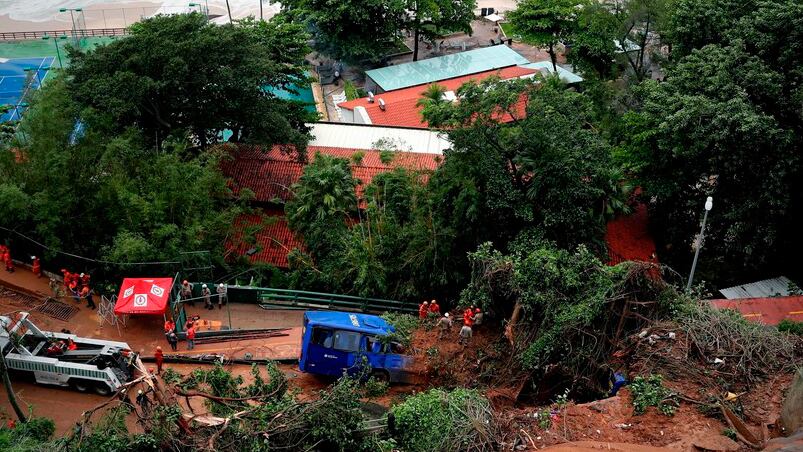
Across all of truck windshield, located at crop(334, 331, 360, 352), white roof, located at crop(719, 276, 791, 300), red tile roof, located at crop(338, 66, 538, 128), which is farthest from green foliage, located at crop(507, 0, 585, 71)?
truck windshield, located at crop(334, 331, 360, 352)

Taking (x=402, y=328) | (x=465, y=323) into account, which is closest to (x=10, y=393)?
(x=402, y=328)

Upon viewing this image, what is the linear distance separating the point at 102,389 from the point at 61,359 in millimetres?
1581

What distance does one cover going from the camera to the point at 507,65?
5369cm

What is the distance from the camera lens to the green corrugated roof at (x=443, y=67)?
51.7 metres

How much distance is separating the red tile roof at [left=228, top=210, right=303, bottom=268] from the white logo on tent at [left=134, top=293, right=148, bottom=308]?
5.97m

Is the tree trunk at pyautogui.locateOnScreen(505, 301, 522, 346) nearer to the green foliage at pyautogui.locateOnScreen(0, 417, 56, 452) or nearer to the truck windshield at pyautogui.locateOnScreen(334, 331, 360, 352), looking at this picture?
the truck windshield at pyautogui.locateOnScreen(334, 331, 360, 352)

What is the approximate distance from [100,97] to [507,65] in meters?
30.3

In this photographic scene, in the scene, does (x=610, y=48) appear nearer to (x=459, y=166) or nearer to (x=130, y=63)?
(x=459, y=166)

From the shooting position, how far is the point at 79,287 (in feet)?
88.4

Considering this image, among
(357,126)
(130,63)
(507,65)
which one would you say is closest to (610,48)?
(507,65)

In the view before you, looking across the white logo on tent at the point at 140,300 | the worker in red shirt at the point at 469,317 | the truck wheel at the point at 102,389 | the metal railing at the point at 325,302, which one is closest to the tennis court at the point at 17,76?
the white logo on tent at the point at 140,300

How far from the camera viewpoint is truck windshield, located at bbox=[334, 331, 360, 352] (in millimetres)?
22094

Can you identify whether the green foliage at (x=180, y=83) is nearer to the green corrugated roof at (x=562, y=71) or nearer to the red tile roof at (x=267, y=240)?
the red tile roof at (x=267, y=240)

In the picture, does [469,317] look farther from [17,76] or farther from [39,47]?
[39,47]
